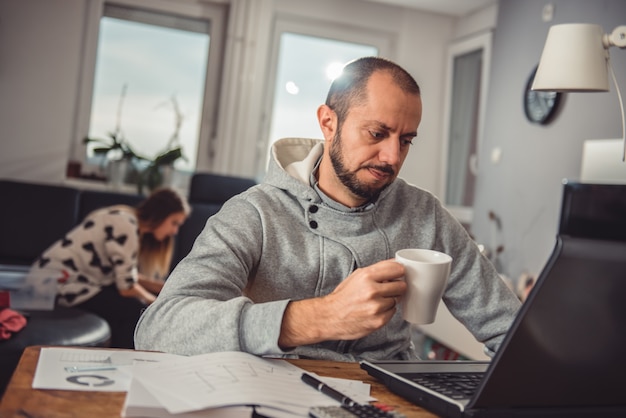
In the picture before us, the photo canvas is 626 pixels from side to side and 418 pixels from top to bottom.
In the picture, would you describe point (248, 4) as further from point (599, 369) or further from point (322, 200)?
point (599, 369)

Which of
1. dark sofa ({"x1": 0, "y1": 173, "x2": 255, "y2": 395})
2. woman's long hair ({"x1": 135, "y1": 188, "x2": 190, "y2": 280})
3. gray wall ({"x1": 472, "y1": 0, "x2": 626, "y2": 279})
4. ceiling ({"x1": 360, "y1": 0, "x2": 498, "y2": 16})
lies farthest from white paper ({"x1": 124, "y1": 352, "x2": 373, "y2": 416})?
ceiling ({"x1": 360, "y1": 0, "x2": 498, "y2": 16})

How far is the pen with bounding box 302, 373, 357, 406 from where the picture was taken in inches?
29.3

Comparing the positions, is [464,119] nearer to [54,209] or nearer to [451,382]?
[54,209]

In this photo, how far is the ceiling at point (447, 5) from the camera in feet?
16.5

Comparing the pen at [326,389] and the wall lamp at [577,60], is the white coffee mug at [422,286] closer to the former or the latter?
the pen at [326,389]

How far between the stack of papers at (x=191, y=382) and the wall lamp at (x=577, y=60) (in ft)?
3.96

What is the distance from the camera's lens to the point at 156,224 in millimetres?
3322

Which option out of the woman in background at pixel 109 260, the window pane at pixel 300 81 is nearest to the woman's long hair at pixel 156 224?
the woman in background at pixel 109 260

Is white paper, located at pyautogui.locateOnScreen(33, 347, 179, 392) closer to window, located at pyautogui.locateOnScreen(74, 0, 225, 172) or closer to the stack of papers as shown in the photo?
the stack of papers

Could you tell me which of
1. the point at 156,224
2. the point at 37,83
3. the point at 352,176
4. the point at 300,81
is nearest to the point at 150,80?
the point at 37,83

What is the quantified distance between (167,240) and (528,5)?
2.61 metres

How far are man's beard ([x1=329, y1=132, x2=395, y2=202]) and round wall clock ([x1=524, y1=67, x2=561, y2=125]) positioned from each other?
8.85ft

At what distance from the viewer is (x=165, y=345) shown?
950mm

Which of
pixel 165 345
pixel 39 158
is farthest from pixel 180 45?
pixel 165 345
